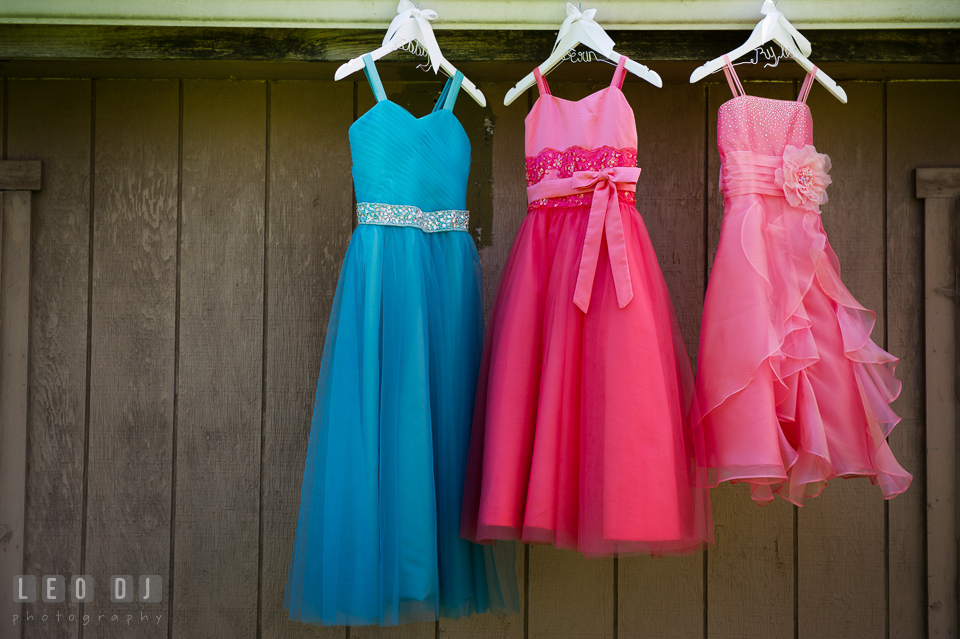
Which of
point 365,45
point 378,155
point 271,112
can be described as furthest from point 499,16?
point 271,112

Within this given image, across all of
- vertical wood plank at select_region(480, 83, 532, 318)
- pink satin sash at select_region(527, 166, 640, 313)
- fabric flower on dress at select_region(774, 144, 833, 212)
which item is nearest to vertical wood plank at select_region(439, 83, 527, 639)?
vertical wood plank at select_region(480, 83, 532, 318)

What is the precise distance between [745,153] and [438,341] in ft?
2.52

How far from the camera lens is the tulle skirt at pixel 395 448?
4.41ft

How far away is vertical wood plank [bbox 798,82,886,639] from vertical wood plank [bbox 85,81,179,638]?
5.38 feet

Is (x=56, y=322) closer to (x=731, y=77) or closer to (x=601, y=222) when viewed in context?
(x=601, y=222)

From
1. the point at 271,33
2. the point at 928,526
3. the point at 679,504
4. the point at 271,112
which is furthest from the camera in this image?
the point at 271,112

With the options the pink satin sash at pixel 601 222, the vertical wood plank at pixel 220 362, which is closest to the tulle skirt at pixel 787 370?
the pink satin sash at pixel 601 222

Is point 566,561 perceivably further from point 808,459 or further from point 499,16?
point 499,16

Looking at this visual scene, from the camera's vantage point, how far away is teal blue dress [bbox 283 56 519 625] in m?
1.35

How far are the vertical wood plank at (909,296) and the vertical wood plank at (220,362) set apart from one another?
1.62 metres

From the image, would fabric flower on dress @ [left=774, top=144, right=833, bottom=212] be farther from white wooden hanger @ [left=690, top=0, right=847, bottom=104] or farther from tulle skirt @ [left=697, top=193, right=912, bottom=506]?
white wooden hanger @ [left=690, top=0, right=847, bottom=104]

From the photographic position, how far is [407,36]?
4.84ft

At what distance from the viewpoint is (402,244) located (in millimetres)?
1491

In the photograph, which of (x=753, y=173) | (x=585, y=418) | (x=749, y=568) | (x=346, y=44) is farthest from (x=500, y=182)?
(x=749, y=568)
